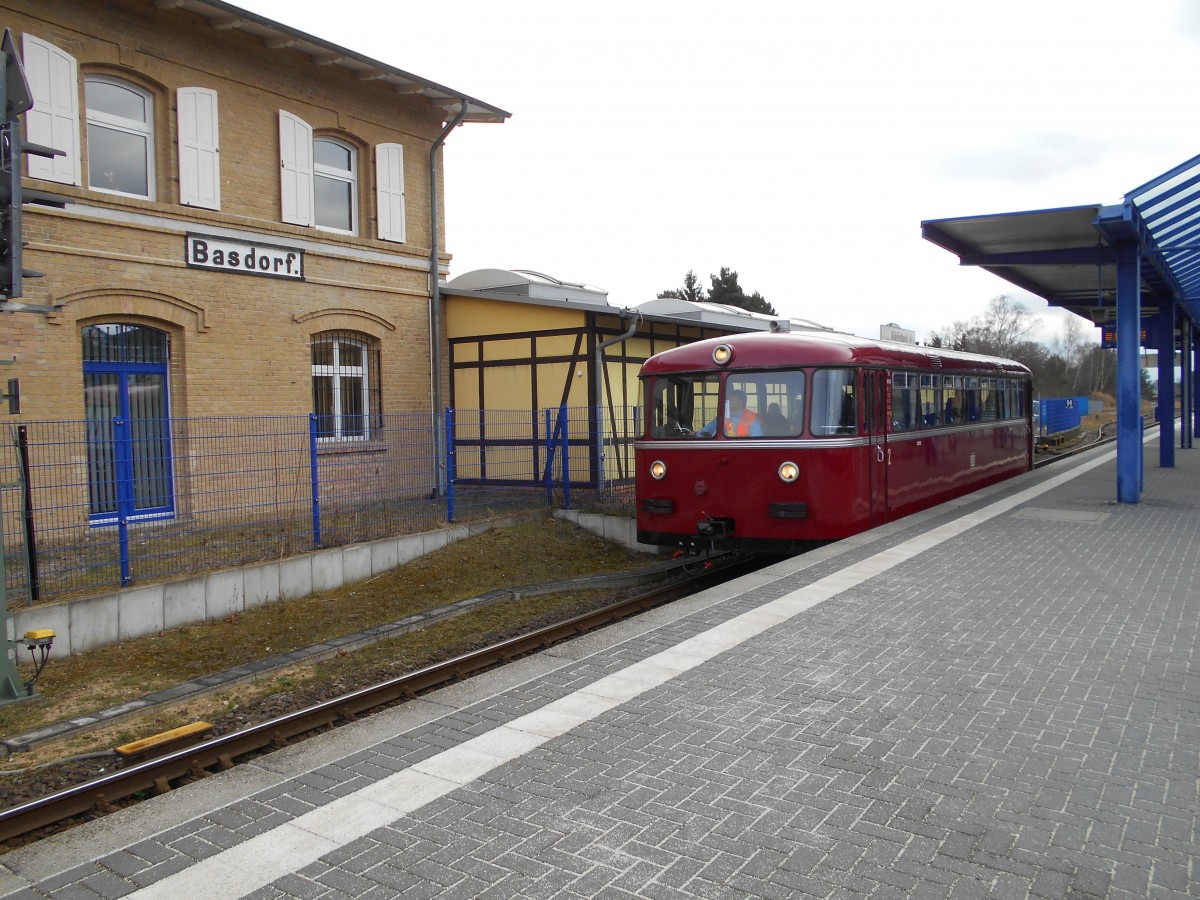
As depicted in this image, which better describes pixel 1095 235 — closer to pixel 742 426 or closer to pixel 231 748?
pixel 742 426

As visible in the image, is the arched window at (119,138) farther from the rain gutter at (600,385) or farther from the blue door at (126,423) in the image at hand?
the rain gutter at (600,385)

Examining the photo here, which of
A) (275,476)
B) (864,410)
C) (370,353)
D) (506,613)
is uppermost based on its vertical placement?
(370,353)

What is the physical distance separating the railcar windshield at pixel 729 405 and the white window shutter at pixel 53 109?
7591 mm

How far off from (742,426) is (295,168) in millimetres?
8277

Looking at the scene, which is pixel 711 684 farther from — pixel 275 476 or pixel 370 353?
pixel 370 353

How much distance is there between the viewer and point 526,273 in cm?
1773

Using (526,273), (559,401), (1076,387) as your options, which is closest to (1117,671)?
(559,401)

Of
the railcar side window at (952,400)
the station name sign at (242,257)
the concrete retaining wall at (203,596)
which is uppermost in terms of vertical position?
the station name sign at (242,257)

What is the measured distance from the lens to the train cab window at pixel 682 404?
411 inches

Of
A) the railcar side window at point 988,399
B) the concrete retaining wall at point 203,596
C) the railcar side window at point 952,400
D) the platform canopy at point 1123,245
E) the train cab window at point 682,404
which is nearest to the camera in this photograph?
the concrete retaining wall at point 203,596

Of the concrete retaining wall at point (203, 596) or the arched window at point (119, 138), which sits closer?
the concrete retaining wall at point (203, 596)

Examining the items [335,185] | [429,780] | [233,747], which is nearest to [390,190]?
[335,185]

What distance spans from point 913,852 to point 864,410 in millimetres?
7171

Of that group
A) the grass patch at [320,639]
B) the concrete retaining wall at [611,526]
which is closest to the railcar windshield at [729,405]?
the grass patch at [320,639]
